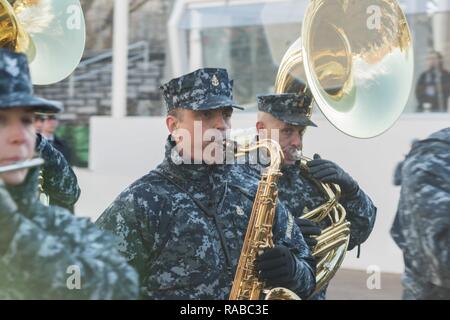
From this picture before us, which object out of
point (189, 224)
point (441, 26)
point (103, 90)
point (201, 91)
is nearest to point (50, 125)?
point (103, 90)

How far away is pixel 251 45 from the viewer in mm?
3283

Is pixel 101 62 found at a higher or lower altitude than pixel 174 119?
higher

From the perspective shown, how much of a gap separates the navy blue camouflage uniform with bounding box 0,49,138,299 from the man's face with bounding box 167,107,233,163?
0.61m

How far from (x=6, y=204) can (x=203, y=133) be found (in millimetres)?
809

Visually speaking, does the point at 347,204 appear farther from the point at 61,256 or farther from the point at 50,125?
the point at 61,256

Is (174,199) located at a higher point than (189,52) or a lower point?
lower

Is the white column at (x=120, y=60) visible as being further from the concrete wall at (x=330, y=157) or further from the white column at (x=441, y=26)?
the white column at (x=441, y=26)

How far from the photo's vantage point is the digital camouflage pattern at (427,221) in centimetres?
261

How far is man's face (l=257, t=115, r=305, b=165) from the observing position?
120 inches

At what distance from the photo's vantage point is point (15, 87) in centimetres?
195

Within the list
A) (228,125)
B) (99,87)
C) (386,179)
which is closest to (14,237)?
(228,125)

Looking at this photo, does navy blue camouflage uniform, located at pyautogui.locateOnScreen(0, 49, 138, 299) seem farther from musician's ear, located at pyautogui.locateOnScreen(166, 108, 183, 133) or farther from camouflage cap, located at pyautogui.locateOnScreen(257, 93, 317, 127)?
camouflage cap, located at pyautogui.locateOnScreen(257, 93, 317, 127)

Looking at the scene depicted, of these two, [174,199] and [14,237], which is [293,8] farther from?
[14,237]

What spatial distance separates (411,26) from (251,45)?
546mm
